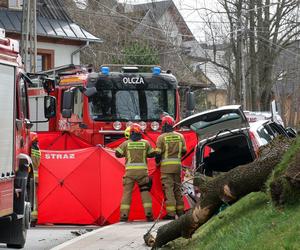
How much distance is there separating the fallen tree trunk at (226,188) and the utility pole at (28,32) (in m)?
15.6

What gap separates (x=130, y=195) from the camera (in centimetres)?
1279

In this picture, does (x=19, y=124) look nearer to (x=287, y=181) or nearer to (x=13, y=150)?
(x=13, y=150)

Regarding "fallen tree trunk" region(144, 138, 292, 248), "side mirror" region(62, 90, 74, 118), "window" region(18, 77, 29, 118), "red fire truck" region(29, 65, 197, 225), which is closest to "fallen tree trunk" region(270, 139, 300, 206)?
"fallen tree trunk" region(144, 138, 292, 248)

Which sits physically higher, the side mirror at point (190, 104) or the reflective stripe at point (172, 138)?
the side mirror at point (190, 104)

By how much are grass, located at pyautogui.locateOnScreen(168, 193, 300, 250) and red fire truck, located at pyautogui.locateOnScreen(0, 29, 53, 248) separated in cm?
222

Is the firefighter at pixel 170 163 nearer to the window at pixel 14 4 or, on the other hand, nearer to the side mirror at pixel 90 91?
the side mirror at pixel 90 91

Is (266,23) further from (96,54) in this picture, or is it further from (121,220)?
(121,220)

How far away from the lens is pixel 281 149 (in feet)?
23.7

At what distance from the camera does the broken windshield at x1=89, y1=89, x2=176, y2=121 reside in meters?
16.3

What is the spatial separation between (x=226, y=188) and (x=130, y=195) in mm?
5669

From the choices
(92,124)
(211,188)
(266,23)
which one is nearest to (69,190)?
(92,124)

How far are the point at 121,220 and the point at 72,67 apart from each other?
729 centimetres

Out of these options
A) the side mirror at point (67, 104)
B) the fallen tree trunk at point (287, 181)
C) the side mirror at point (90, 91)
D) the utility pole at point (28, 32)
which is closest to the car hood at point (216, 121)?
the side mirror at point (90, 91)

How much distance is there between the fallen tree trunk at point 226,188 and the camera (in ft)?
23.2
